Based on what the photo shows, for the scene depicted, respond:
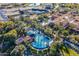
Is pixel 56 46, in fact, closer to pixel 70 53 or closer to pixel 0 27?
pixel 70 53

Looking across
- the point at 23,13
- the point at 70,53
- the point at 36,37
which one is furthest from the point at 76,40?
the point at 23,13

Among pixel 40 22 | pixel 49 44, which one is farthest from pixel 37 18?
pixel 49 44

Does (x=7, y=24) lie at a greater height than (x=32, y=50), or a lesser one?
greater

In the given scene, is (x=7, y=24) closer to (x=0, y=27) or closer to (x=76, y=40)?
(x=0, y=27)

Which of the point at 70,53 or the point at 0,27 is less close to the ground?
the point at 0,27

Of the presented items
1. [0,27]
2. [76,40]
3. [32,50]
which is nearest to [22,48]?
[32,50]

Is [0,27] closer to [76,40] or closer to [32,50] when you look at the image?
[32,50]
